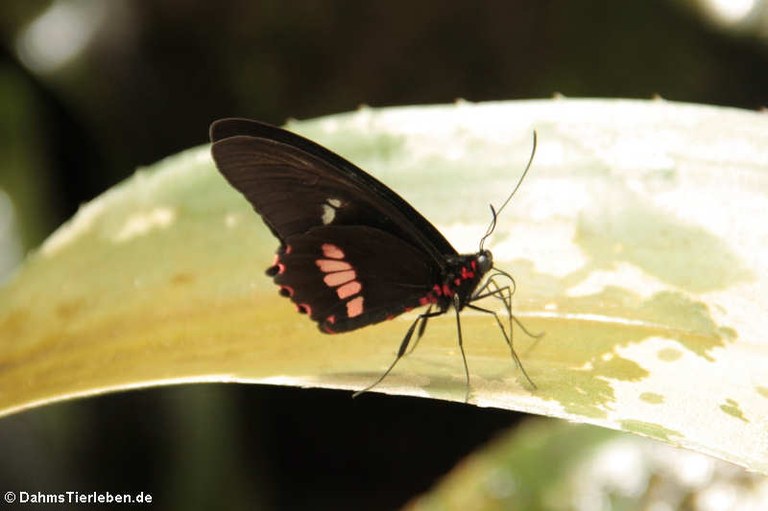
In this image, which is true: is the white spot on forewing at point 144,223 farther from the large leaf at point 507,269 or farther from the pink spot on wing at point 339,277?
the pink spot on wing at point 339,277

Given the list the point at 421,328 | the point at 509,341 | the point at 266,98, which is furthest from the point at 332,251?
the point at 266,98

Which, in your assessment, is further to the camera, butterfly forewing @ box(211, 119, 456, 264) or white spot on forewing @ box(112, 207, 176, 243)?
white spot on forewing @ box(112, 207, 176, 243)

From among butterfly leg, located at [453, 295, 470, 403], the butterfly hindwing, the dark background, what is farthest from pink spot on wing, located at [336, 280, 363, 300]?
the dark background

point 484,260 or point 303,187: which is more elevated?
point 303,187

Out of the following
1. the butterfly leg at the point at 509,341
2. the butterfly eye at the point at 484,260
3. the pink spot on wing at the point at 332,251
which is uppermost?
the pink spot on wing at the point at 332,251

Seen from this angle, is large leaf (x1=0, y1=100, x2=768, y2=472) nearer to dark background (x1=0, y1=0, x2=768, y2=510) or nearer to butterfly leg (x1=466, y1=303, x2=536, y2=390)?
butterfly leg (x1=466, y1=303, x2=536, y2=390)

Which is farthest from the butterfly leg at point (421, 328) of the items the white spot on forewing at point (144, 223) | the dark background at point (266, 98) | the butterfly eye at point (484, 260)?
the dark background at point (266, 98)

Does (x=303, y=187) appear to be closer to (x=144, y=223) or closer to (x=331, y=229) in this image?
(x=331, y=229)
